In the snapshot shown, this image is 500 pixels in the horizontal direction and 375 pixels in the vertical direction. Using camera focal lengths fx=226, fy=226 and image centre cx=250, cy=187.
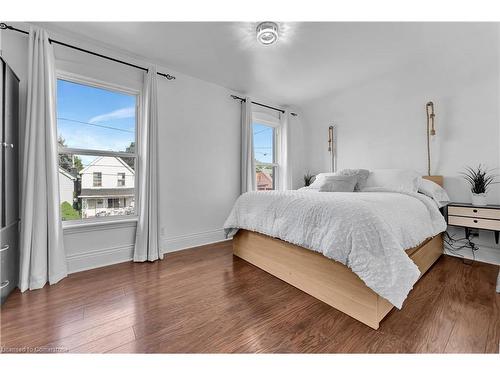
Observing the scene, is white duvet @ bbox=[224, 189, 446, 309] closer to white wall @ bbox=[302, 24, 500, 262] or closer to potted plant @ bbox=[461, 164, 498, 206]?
potted plant @ bbox=[461, 164, 498, 206]

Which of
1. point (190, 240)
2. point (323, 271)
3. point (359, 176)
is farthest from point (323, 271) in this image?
point (190, 240)

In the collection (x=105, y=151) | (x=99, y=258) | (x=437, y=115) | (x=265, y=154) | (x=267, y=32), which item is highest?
(x=267, y=32)

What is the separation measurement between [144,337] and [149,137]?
2.04 metres

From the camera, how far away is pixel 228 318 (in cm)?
148

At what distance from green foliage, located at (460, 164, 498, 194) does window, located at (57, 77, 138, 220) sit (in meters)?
3.84

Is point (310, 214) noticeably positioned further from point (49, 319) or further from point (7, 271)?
point (7, 271)

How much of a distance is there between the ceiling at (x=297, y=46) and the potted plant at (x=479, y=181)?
4.03 ft

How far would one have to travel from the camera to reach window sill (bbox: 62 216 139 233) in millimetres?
2277

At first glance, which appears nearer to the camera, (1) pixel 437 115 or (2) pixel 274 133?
(1) pixel 437 115

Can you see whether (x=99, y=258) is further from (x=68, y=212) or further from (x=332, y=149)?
(x=332, y=149)

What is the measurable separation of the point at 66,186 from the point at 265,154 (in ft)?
9.53

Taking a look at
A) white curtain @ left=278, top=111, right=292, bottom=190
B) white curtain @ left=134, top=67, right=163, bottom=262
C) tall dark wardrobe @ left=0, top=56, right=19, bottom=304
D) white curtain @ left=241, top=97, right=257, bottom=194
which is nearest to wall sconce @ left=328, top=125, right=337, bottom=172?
white curtain @ left=278, top=111, right=292, bottom=190

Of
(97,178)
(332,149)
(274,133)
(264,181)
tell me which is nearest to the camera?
(97,178)
